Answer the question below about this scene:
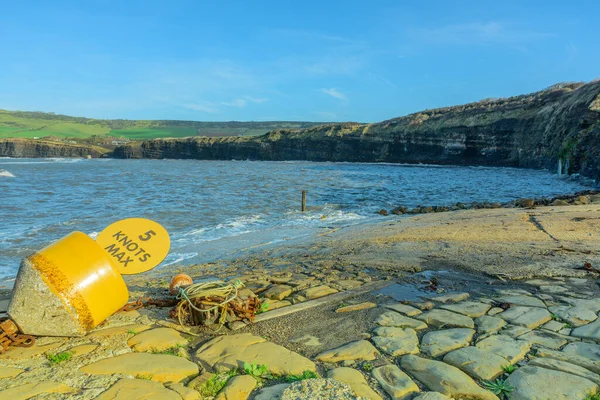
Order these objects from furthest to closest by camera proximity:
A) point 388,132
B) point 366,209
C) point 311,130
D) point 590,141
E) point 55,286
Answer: point 311,130, point 388,132, point 590,141, point 366,209, point 55,286

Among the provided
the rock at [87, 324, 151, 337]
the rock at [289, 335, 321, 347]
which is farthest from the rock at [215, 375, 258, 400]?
the rock at [87, 324, 151, 337]

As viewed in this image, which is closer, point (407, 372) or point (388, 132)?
point (407, 372)

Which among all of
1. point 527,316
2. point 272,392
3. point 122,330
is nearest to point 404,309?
point 527,316

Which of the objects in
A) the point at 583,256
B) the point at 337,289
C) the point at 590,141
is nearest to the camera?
the point at 337,289

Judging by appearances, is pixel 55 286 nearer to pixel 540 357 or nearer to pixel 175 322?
pixel 175 322

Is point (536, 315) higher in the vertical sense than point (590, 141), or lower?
lower

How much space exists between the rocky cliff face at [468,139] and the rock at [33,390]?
91.9 ft

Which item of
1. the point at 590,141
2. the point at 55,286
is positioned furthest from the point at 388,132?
the point at 55,286

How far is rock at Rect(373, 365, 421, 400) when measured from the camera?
2.70 meters

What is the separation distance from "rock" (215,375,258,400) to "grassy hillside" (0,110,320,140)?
111 meters

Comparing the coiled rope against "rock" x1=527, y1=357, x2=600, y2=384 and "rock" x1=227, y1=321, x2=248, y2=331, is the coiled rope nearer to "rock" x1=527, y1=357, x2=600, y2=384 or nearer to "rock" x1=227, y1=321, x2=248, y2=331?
"rock" x1=227, y1=321, x2=248, y2=331

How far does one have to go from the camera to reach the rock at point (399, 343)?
3.31m

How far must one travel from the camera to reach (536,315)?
3912mm

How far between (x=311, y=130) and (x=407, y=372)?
257 feet
